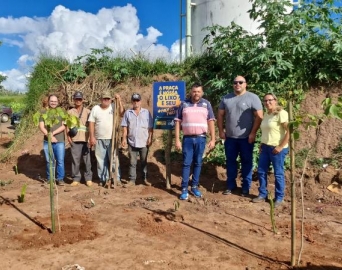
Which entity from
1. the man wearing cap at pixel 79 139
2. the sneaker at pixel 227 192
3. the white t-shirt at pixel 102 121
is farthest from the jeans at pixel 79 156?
the sneaker at pixel 227 192

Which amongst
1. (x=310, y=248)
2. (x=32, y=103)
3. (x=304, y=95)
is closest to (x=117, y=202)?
(x=310, y=248)

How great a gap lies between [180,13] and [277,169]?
8.29 metres

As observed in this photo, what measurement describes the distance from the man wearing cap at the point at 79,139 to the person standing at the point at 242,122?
252cm

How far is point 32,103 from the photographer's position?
32.7 feet

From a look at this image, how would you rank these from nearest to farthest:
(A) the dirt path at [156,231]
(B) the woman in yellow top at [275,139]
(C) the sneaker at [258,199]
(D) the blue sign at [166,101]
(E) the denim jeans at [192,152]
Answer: (A) the dirt path at [156,231] → (B) the woman in yellow top at [275,139] → (C) the sneaker at [258,199] → (E) the denim jeans at [192,152] → (D) the blue sign at [166,101]

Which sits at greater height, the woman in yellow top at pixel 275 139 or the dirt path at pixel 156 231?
the woman in yellow top at pixel 275 139

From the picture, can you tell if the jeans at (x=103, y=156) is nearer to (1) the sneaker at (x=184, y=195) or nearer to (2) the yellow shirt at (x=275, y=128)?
(1) the sneaker at (x=184, y=195)

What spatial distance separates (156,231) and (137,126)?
2355 millimetres

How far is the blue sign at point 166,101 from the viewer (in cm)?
615

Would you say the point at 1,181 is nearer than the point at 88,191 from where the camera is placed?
No

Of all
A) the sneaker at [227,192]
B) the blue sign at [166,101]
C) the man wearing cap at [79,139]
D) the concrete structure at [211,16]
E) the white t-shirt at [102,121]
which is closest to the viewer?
the sneaker at [227,192]

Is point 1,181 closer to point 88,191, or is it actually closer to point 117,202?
point 88,191

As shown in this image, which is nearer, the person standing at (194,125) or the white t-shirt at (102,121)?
the person standing at (194,125)

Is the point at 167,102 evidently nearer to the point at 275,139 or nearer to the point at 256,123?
the point at 256,123
